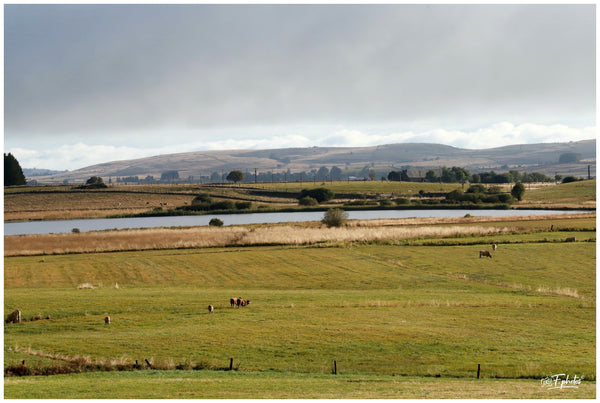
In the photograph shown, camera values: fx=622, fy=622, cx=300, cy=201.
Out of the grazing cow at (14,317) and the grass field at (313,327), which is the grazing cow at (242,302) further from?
the grazing cow at (14,317)

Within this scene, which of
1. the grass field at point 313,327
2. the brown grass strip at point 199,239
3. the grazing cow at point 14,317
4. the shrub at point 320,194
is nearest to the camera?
the grass field at point 313,327

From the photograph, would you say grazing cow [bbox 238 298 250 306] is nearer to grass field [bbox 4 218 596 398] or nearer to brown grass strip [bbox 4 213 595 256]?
grass field [bbox 4 218 596 398]

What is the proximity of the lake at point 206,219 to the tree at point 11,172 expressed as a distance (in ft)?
187

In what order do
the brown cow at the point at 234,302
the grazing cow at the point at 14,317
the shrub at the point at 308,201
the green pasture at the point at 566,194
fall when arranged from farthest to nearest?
the green pasture at the point at 566,194 → the shrub at the point at 308,201 → the brown cow at the point at 234,302 → the grazing cow at the point at 14,317

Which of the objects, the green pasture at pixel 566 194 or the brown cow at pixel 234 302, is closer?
the brown cow at pixel 234 302

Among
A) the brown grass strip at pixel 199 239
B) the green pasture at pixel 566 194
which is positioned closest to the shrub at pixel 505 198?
the green pasture at pixel 566 194

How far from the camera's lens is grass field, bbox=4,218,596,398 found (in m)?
21.2

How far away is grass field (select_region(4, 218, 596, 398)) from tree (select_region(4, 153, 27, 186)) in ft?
429

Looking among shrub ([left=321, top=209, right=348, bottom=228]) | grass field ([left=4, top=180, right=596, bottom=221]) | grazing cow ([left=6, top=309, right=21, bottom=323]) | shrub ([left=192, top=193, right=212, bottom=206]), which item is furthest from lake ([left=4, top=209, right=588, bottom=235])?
grazing cow ([left=6, top=309, right=21, bottom=323])

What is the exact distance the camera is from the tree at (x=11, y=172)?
176625mm

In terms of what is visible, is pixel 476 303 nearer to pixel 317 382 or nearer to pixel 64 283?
pixel 317 382

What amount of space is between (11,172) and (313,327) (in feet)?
563

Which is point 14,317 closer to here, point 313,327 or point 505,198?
point 313,327

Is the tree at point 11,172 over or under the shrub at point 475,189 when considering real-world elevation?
over
